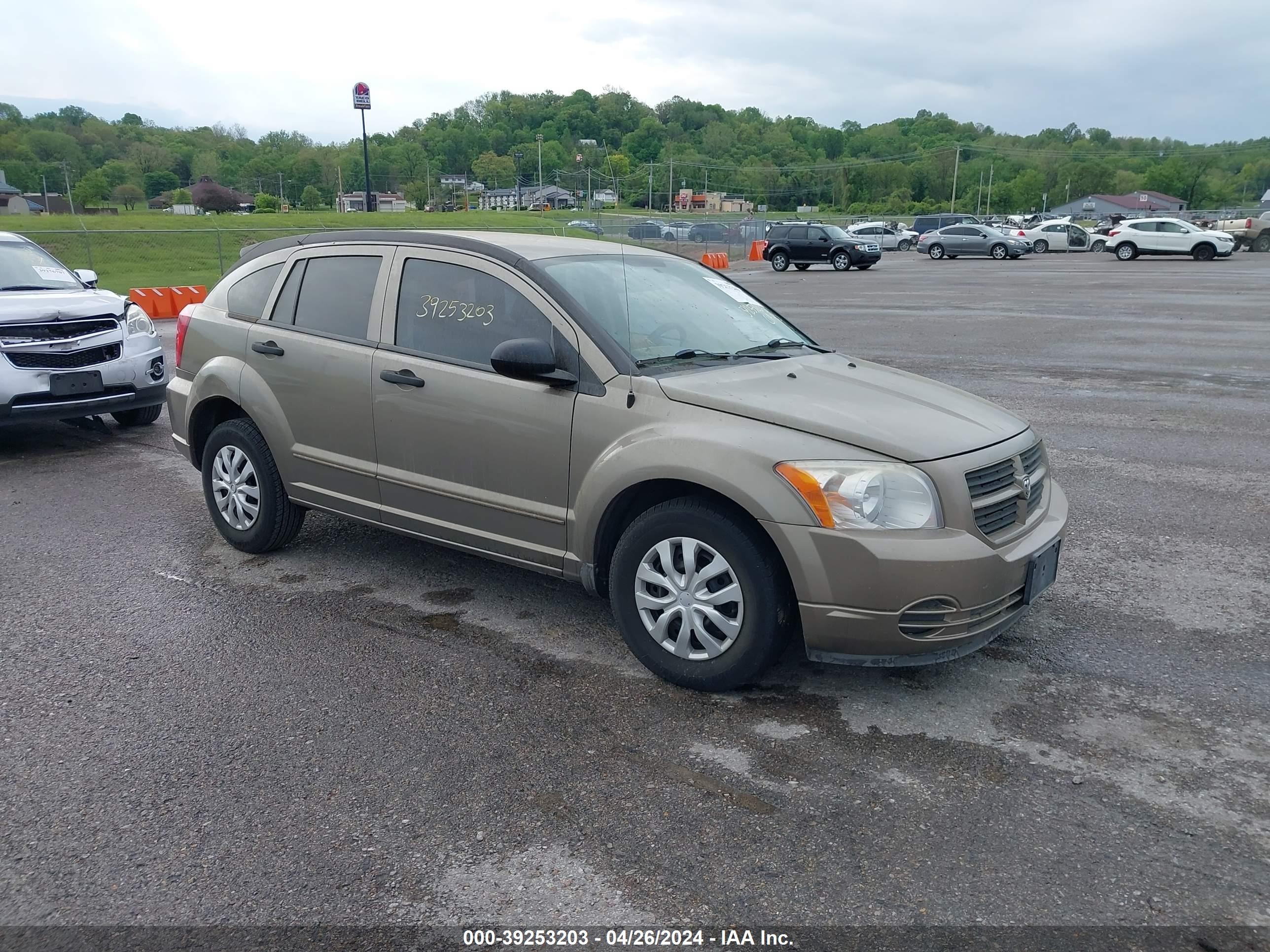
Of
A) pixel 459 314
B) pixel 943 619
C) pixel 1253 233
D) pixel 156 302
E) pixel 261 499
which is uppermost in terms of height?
pixel 459 314

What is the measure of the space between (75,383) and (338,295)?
166 inches

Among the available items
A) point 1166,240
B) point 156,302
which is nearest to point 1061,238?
point 1166,240

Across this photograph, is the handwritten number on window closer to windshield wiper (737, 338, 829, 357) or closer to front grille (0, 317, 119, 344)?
windshield wiper (737, 338, 829, 357)

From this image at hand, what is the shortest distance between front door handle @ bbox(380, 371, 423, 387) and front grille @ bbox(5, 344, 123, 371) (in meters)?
4.76

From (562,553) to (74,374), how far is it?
5854 millimetres

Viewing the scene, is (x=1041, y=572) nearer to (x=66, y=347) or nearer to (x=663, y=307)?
(x=663, y=307)

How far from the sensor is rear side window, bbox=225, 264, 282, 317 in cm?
575

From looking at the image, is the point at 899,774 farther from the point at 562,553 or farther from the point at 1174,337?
the point at 1174,337

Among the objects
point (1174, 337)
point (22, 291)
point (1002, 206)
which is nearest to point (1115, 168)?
point (1002, 206)

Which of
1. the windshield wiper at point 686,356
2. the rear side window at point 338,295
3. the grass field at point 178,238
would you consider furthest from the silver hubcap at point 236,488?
the grass field at point 178,238

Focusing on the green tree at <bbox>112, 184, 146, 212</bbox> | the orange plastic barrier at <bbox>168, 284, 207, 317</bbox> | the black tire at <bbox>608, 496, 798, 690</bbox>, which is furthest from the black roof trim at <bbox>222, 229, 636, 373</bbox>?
the green tree at <bbox>112, 184, 146, 212</bbox>

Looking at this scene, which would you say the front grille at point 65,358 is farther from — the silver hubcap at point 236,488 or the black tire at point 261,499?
the silver hubcap at point 236,488

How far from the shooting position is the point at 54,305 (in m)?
8.48

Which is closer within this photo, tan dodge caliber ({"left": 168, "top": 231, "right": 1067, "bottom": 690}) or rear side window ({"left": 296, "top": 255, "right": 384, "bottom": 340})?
tan dodge caliber ({"left": 168, "top": 231, "right": 1067, "bottom": 690})
